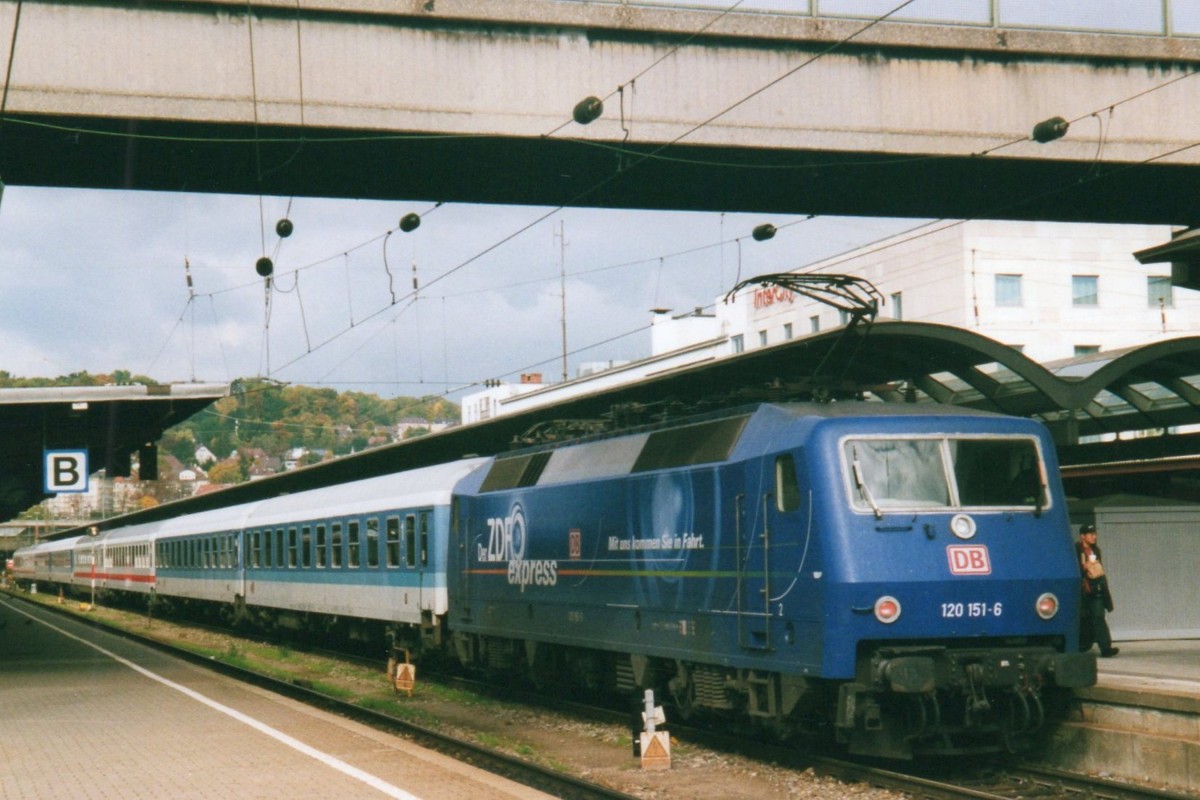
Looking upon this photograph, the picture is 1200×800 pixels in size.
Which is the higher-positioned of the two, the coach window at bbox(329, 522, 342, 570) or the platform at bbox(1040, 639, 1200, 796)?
the coach window at bbox(329, 522, 342, 570)

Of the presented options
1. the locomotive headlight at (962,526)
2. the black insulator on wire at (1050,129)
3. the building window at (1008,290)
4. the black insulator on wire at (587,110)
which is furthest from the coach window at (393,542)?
the building window at (1008,290)

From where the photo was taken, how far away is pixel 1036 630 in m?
11.9

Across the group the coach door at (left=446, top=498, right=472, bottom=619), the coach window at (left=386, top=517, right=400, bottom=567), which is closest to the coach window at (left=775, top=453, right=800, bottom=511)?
the coach door at (left=446, top=498, right=472, bottom=619)

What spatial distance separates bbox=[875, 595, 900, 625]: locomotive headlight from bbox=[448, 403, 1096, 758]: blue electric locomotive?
0.02 metres

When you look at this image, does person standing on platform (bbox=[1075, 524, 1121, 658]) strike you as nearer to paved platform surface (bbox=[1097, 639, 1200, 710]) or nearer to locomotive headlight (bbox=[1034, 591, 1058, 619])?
paved platform surface (bbox=[1097, 639, 1200, 710])

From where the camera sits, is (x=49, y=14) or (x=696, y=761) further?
(x=49, y=14)

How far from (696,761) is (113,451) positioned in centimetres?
2453

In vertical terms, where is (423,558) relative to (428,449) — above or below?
below

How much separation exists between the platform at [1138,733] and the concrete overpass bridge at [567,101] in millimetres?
7602

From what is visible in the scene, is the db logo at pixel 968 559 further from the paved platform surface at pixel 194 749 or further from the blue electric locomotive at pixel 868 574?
the paved platform surface at pixel 194 749

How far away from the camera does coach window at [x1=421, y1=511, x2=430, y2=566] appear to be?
2133cm

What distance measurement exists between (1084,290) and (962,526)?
50295mm

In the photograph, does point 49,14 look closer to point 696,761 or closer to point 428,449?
point 696,761

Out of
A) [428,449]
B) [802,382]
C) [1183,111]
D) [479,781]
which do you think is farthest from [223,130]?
[428,449]
